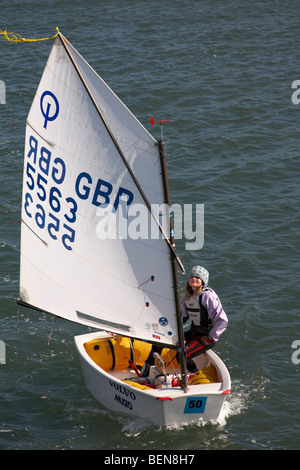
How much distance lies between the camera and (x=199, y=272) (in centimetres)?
1296

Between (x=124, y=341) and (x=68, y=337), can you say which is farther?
(x=68, y=337)

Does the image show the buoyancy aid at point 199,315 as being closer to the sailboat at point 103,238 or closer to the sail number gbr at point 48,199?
the sailboat at point 103,238

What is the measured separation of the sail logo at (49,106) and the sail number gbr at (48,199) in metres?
0.53

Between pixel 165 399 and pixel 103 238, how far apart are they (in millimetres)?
2862

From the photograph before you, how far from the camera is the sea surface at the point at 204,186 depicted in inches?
507

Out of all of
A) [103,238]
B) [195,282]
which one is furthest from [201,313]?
[103,238]

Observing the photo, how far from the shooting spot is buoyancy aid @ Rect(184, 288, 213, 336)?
13078 millimetres

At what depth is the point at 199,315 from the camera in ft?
43.1

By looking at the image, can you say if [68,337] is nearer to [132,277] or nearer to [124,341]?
[124,341]

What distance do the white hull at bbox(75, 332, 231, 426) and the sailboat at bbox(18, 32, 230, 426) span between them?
2 centimetres

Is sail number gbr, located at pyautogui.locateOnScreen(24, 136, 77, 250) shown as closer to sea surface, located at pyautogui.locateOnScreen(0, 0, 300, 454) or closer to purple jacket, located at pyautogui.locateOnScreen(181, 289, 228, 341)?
purple jacket, located at pyautogui.locateOnScreen(181, 289, 228, 341)

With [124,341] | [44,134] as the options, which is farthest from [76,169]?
[124,341]

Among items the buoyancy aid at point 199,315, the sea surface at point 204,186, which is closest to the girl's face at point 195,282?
the buoyancy aid at point 199,315

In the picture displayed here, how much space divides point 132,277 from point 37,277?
181 cm
